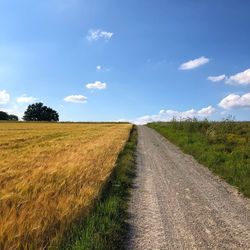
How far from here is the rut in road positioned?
6488 millimetres

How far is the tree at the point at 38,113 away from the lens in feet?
514

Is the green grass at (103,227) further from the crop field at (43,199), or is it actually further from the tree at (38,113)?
the tree at (38,113)

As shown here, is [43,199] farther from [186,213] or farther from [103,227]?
[186,213]

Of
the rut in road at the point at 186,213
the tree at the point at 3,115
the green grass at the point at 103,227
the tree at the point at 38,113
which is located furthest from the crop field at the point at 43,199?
the tree at the point at 3,115

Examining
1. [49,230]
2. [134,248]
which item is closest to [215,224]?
[134,248]

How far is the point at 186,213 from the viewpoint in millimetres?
8273

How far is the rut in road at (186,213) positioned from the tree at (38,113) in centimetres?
14849

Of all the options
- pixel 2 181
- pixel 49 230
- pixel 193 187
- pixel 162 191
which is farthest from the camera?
pixel 193 187

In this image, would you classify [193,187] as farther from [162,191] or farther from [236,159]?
[236,159]

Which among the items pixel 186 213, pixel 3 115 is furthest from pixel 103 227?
pixel 3 115

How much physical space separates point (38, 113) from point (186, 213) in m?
155

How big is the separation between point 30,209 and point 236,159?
11.4m

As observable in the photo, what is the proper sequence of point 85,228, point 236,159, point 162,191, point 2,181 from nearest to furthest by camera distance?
point 85,228 → point 2,181 → point 162,191 → point 236,159

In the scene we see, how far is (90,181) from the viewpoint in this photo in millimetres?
9930
